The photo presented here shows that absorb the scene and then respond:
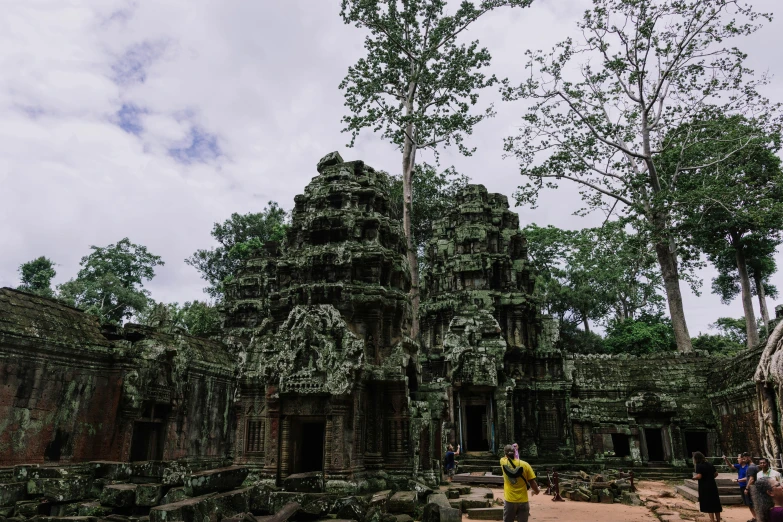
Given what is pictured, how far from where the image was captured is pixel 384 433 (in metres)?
11.9

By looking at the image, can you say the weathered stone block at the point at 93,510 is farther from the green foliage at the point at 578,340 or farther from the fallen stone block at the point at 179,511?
the green foliage at the point at 578,340

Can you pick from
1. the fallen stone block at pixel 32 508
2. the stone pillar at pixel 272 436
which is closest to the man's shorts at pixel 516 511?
the stone pillar at pixel 272 436

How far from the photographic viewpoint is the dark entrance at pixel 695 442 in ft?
59.2

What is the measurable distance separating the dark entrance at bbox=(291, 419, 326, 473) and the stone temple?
3 cm

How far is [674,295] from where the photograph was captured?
74.0 ft

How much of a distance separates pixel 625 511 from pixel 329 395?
21.0 ft

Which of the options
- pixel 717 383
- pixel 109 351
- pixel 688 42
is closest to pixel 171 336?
pixel 109 351

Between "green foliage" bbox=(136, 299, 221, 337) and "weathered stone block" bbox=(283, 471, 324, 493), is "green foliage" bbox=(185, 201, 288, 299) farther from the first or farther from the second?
"weathered stone block" bbox=(283, 471, 324, 493)

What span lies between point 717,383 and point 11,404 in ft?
68.3

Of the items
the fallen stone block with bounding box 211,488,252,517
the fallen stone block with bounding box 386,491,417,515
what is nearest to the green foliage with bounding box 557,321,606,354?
the fallen stone block with bounding box 386,491,417,515

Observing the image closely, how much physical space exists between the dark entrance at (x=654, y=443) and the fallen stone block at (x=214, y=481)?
1463 centimetres

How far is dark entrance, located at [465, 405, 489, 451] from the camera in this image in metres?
19.9

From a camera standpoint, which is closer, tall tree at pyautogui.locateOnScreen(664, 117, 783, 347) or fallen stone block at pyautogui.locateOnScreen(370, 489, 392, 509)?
fallen stone block at pyautogui.locateOnScreen(370, 489, 392, 509)

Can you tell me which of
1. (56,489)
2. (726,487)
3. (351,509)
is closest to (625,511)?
(726,487)
